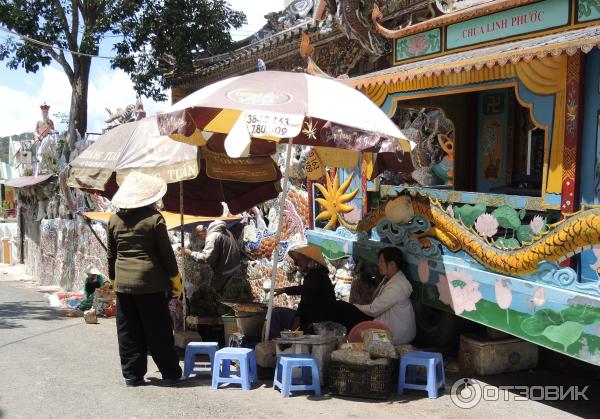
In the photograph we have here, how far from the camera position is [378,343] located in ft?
17.6

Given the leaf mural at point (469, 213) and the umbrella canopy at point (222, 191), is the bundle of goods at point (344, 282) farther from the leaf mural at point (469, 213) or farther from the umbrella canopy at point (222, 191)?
the leaf mural at point (469, 213)

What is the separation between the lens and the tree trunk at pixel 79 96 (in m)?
17.8

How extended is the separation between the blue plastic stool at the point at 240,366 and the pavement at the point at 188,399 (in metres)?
0.08

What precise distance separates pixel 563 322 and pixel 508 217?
1088 millimetres

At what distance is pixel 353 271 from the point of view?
25.4 ft

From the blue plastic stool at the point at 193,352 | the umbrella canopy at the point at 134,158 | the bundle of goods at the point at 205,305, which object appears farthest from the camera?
the bundle of goods at the point at 205,305

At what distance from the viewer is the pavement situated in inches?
190

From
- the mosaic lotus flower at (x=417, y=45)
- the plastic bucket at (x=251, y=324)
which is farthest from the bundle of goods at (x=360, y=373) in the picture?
the mosaic lotus flower at (x=417, y=45)

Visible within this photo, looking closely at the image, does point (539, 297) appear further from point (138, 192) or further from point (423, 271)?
point (138, 192)

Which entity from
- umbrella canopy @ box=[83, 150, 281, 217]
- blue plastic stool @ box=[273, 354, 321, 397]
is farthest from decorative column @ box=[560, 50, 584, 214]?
umbrella canopy @ box=[83, 150, 281, 217]

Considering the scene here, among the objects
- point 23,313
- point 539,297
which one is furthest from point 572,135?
point 23,313

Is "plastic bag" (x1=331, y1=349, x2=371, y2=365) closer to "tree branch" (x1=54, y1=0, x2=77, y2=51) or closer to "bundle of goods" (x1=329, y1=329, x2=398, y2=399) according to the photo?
"bundle of goods" (x1=329, y1=329, x2=398, y2=399)

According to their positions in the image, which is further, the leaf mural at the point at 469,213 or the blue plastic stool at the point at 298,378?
the leaf mural at the point at 469,213

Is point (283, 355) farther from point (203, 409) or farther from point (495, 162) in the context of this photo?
point (495, 162)
